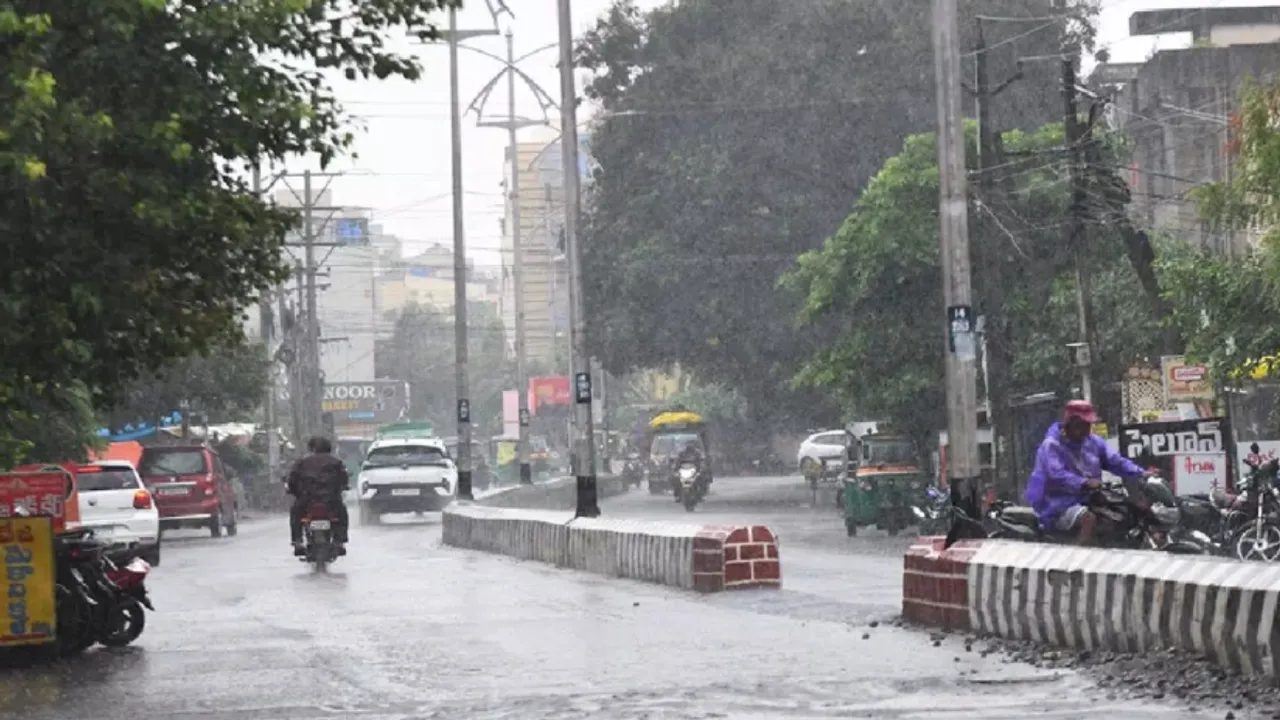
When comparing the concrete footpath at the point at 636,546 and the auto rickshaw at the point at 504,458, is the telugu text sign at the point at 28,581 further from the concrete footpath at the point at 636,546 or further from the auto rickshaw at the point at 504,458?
the auto rickshaw at the point at 504,458

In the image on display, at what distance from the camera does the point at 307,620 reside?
2072 cm

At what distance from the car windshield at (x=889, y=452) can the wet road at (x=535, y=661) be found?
15.5 meters

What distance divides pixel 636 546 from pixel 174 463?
20758 mm

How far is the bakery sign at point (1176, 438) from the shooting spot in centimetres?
2934

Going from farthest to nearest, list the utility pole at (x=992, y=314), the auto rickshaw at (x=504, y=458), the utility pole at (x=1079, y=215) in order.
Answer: the auto rickshaw at (x=504, y=458), the utility pole at (x=992, y=314), the utility pole at (x=1079, y=215)

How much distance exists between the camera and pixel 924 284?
46969 millimetres

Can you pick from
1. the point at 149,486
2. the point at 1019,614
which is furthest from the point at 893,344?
the point at 1019,614

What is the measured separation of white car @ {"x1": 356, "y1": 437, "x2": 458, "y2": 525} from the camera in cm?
5097

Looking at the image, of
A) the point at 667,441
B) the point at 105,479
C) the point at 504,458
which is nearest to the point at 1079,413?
the point at 105,479

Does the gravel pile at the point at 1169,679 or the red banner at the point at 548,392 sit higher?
the red banner at the point at 548,392

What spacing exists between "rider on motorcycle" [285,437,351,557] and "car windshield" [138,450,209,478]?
586 inches

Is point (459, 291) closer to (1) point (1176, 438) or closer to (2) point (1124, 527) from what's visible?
(1) point (1176, 438)

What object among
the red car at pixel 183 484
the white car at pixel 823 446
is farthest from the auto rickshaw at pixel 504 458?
the red car at pixel 183 484

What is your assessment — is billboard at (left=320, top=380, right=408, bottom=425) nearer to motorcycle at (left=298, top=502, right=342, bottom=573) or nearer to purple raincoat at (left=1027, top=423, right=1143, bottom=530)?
motorcycle at (left=298, top=502, right=342, bottom=573)
